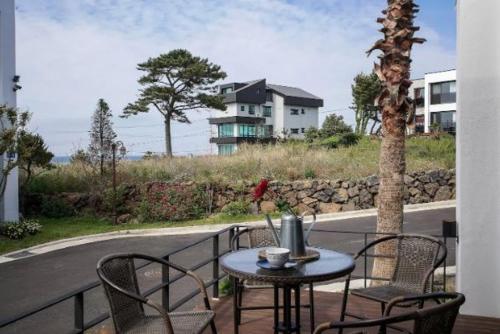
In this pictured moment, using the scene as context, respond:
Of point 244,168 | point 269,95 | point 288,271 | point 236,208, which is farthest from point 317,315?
point 269,95

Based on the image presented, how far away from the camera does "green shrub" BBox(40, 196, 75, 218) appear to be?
57.5ft

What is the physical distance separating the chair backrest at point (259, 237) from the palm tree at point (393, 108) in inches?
90.1

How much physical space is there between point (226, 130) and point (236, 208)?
39.2 meters

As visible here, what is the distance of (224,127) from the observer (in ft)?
183

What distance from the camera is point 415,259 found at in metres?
4.33

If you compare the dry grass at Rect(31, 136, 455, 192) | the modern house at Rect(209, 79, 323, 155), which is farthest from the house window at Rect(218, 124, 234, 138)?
the dry grass at Rect(31, 136, 455, 192)

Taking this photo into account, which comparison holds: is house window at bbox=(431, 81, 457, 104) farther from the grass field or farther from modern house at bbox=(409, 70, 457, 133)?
the grass field

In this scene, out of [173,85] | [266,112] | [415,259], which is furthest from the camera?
[266,112]

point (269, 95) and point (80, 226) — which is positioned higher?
point (269, 95)

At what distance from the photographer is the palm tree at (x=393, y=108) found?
679 centimetres

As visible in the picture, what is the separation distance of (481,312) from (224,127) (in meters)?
51.5

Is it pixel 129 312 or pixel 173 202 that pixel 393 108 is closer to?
pixel 129 312

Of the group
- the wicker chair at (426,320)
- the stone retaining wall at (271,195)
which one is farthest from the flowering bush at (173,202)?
the wicker chair at (426,320)

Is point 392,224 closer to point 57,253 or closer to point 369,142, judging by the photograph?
point 57,253
